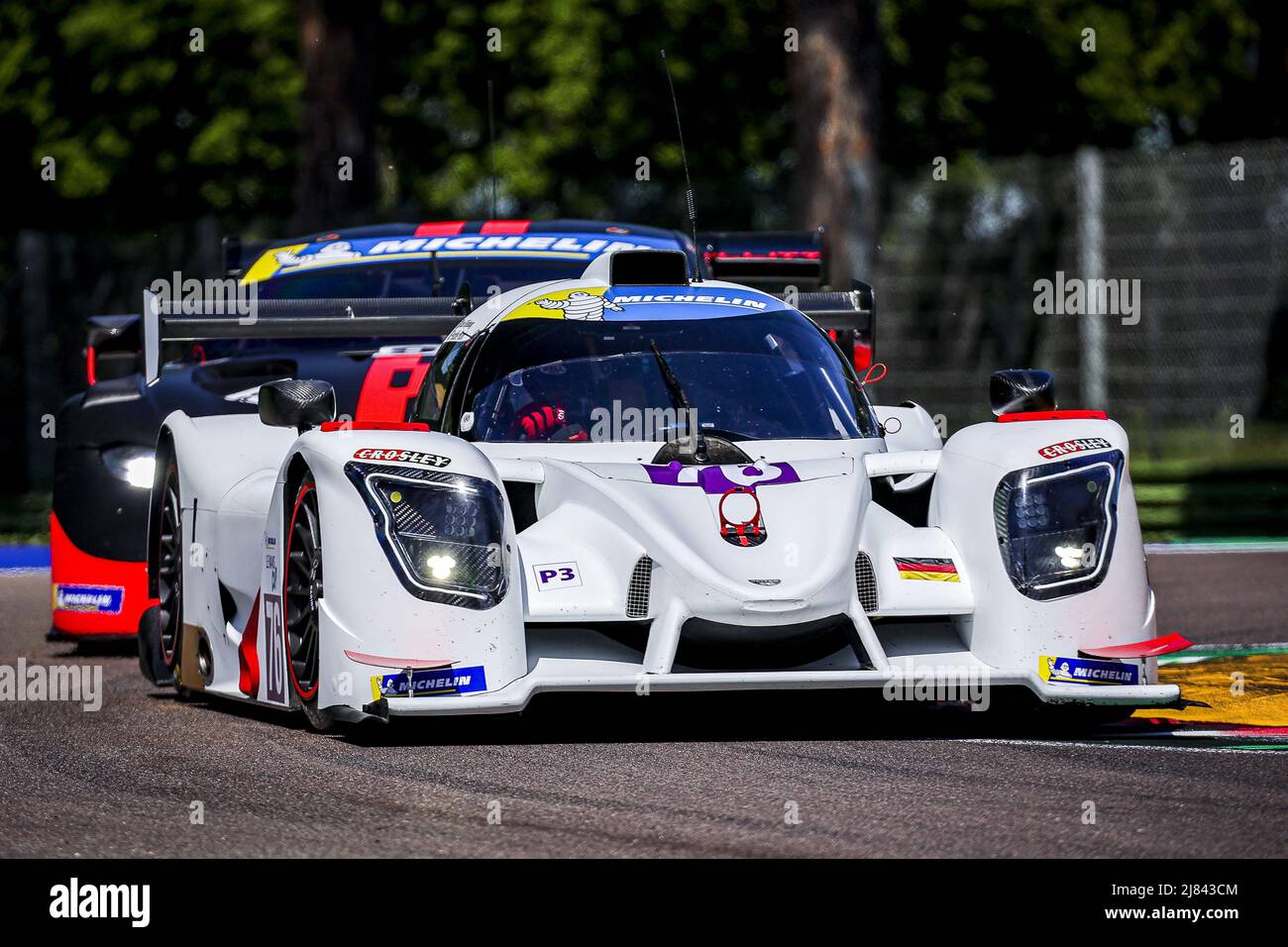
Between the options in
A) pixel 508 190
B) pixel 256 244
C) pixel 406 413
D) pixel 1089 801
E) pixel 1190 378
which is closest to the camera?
pixel 1089 801

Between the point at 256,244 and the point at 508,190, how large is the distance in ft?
58.1

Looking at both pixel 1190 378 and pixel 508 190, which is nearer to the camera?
pixel 1190 378

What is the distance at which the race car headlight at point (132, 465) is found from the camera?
875cm

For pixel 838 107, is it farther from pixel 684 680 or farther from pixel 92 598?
pixel 684 680

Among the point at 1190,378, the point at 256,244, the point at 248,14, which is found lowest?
the point at 1190,378

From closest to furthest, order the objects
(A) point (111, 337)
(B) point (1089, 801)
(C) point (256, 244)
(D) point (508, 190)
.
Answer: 1. (B) point (1089, 801)
2. (A) point (111, 337)
3. (C) point (256, 244)
4. (D) point (508, 190)

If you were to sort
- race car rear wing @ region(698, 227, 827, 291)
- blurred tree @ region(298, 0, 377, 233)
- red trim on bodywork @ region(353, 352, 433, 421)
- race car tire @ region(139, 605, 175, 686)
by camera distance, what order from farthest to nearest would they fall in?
1. blurred tree @ region(298, 0, 377, 233)
2. race car rear wing @ region(698, 227, 827, 291)
3. red trim on bodywork @ region(353, 352, 433, 421)
4. race car tire @ region(139, 605, 175, 686)

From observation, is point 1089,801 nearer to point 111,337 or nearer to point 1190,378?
point 111,337

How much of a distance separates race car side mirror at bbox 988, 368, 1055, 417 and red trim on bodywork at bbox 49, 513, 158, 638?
3376 millimetres

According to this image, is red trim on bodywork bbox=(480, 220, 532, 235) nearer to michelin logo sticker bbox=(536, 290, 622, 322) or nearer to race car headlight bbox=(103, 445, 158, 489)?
race car headlight bbox=(103, 445, 158, 489)

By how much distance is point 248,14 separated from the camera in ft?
96.6

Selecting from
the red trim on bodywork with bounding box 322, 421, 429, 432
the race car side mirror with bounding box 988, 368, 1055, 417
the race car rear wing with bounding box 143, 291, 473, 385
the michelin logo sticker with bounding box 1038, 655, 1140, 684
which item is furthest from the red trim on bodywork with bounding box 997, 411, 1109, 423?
the race car rear wing with bounding box 143, 291, 473, 385

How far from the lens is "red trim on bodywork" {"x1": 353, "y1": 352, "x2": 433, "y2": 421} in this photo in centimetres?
848
